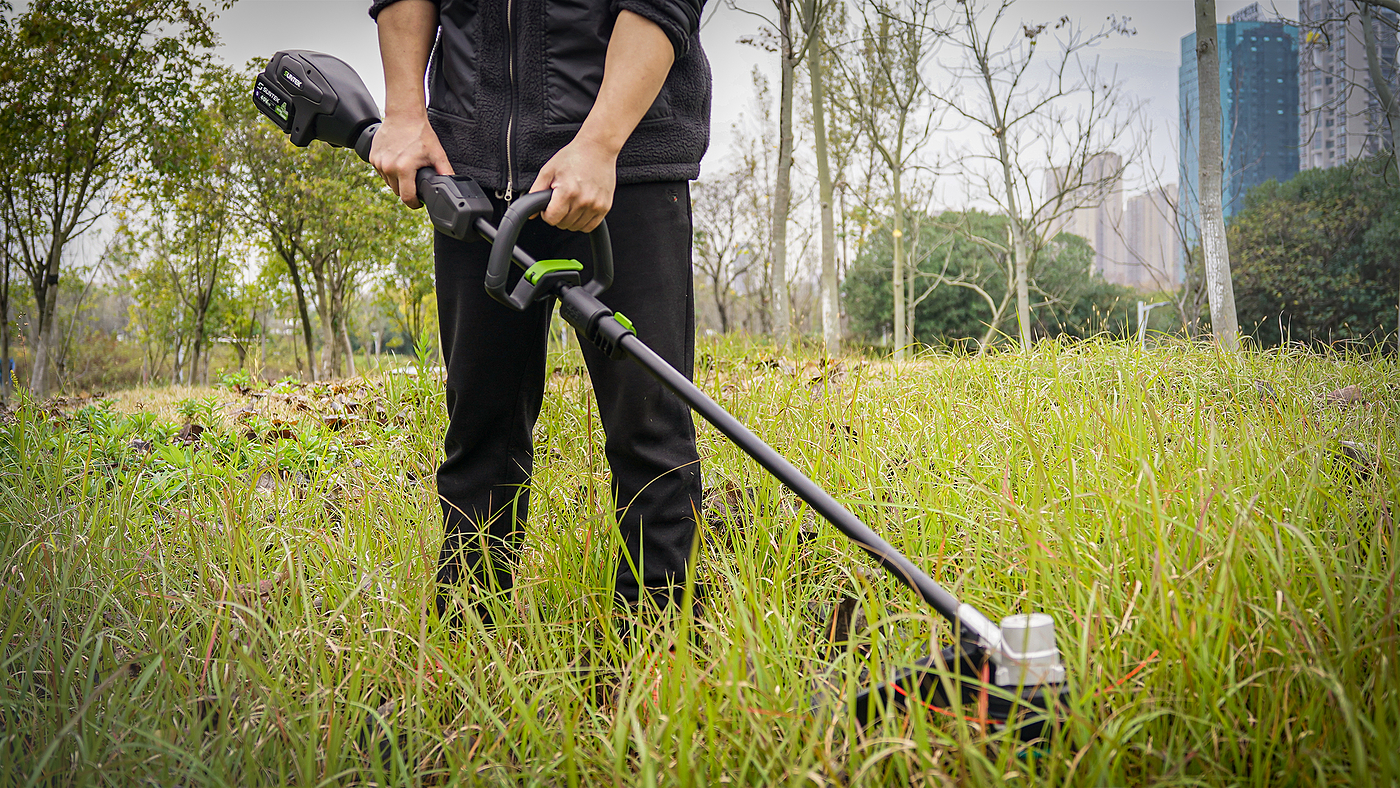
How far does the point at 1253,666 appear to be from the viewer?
3.26 ft

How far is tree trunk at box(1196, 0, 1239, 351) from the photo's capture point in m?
5.46

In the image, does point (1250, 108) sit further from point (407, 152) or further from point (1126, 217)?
point (407, 152)

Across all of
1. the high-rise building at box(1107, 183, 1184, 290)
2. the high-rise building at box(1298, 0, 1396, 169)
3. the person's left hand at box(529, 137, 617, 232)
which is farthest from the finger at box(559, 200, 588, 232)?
the high-rise building at box(1107, 183, 1184, 290)

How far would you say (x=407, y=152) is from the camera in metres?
1.36

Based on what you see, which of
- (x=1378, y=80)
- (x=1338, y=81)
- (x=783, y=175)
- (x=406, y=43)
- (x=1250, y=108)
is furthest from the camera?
(x=1250, y=108)

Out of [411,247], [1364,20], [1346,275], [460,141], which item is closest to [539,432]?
[460,141]

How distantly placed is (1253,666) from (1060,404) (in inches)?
59.7

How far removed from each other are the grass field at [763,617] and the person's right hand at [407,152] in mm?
769

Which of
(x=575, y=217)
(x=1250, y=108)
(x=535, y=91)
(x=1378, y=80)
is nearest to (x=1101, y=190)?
(x=1250, y=108)

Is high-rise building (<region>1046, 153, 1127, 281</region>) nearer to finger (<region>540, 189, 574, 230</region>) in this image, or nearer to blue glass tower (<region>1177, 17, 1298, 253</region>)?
blue glass tower (<region>1177, 17, 1298, 253</region>)

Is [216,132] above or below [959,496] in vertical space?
above

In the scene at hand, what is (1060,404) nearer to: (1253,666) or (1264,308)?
(1253,666)

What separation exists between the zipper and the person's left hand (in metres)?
0.22

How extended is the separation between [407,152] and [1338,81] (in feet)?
37.9
